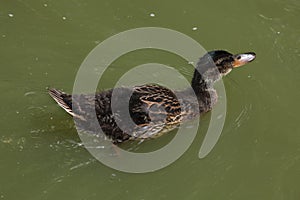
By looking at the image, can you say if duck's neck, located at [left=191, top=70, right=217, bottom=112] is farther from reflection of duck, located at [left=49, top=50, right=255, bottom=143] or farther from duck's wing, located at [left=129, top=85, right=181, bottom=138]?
duck's wing, located at [left=129, top=85, right=181, bottom=138]

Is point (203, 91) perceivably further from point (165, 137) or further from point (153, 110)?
point (153, 110)

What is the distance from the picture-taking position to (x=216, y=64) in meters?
5.99

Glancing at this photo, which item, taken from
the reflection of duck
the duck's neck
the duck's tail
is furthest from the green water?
the duck's tail

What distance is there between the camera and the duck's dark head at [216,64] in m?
5.93

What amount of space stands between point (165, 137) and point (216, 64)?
1.00m

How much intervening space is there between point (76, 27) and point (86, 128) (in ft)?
6.02

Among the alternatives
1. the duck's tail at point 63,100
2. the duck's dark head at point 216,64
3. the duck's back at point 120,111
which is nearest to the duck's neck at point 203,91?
the duck's dark head at point 216,64

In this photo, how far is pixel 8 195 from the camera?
504 centimetres

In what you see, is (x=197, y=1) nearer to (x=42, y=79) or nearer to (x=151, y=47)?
(x=151, y=47)

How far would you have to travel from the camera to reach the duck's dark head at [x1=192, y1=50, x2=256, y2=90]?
234 inches

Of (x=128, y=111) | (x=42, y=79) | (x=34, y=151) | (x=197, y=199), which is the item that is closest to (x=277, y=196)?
(x=197, y=199)

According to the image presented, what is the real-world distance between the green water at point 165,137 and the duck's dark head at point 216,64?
412mm

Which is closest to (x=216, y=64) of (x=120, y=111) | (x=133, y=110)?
(x=133, y=110)

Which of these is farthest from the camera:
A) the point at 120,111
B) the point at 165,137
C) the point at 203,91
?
the point at 203,91
